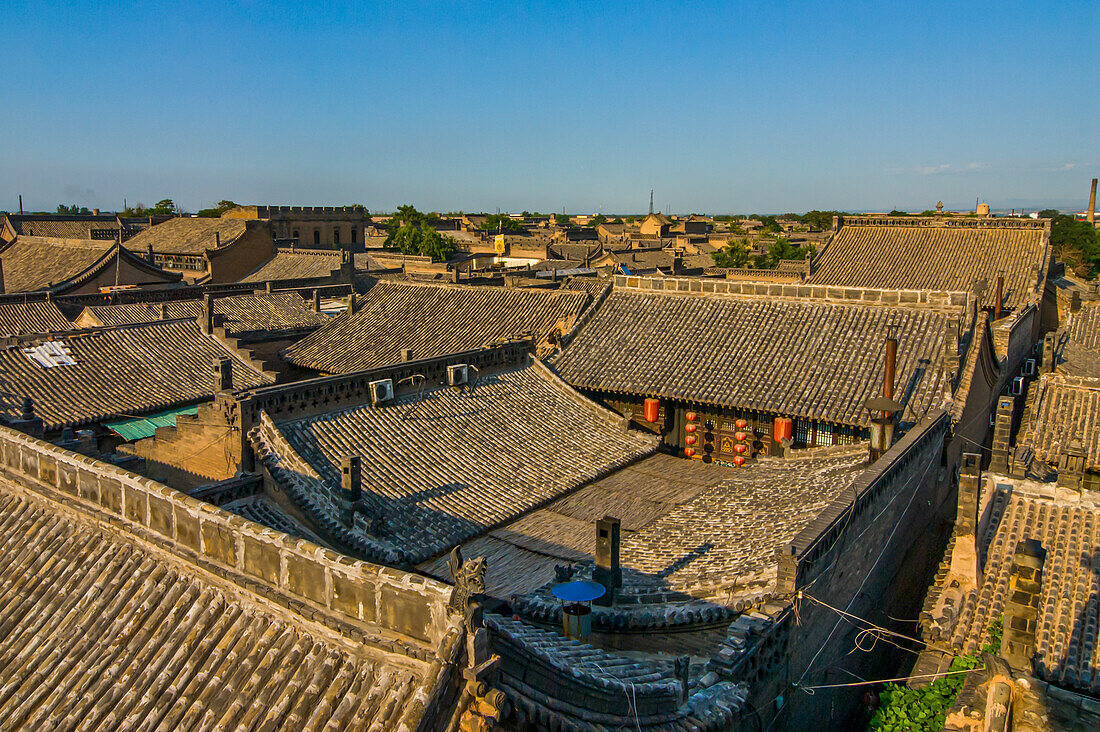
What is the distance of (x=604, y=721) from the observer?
5.76m

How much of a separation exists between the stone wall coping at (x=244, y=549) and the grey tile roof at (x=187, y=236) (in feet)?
143

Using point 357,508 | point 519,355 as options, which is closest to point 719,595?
point 357,508

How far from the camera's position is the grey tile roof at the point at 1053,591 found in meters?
10.1

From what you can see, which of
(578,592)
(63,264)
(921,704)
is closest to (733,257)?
(63,264)

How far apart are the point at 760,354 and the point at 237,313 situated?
19493 millimetres

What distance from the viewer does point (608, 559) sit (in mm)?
10898

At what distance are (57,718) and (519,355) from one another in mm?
15086

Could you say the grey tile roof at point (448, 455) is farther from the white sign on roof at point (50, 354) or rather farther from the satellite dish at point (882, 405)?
the white sign on roof at point (50, 354)

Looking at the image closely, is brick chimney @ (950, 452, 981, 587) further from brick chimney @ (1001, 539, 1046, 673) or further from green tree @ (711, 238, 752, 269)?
green tree @ (711, 238, 752, 269)

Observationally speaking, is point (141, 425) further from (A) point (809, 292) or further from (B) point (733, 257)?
(B) point (733, 257)

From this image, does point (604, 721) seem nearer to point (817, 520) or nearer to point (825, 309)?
point (817, 520)

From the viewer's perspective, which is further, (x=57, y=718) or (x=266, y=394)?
(x=266, y=394)

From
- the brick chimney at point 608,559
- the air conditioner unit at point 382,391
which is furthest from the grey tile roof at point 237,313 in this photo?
the brick chimney at point 608,559

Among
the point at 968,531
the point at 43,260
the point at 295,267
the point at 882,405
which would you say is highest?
the point at 43,260
